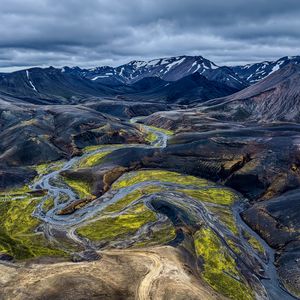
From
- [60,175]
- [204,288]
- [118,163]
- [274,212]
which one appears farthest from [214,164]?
[204,288]

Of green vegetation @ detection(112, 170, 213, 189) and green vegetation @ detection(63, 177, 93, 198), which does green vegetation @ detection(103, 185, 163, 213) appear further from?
green vegetation @ detection(63, 177, 93, 198)

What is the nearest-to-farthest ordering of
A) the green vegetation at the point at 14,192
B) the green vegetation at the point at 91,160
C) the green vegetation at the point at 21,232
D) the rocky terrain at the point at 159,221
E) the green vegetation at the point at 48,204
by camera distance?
1. the rocky terrain at the point at 159,221
2. the green vegetation at the point at 21,232
3. the green vegetation at the point at 48,204
4. the green vegetation at the point at 14,192
5. the green vegetation at the point at 91,160

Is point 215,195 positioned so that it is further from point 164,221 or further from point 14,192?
point 14,192

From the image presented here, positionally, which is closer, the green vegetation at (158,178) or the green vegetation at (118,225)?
the green vegetation at (118,225)

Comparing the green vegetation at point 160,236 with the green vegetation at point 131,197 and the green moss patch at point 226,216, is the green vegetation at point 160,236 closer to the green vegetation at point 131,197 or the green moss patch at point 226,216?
the green moss patch at point 226,216

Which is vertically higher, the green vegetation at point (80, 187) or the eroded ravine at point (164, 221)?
the eroded ravine at point (164, 221)

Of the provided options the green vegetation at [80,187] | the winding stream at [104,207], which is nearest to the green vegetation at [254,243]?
the winding stream at [104,207]

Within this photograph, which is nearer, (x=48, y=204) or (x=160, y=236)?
(x=160, y=236)

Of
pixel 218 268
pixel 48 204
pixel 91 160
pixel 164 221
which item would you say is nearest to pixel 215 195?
pixel 164 221

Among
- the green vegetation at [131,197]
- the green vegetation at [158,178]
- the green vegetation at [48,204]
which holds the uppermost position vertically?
the green vegetation at [131,197]
